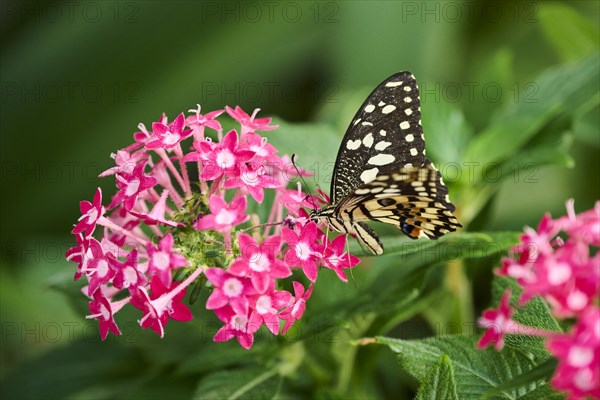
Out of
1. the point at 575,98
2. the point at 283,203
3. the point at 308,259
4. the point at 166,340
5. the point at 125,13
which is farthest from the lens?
the point at 125,13

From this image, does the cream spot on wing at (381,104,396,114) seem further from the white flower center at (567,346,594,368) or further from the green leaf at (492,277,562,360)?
the white flower center at (567,346,594,368)

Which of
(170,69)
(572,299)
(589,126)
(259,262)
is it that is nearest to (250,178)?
(259,262)

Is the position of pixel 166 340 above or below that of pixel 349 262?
below

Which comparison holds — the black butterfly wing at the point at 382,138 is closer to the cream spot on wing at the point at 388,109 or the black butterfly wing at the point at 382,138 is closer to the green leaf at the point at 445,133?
the cream spot on wing at the point at 388,109

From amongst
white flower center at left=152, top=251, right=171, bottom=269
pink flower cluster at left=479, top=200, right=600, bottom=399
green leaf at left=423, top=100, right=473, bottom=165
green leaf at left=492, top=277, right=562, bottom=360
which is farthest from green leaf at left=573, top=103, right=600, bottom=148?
white flower center at left=152, top=251, right=171, bottom=269

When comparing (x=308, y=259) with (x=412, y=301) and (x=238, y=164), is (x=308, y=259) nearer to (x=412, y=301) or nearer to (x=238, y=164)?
(x=238, y=164)

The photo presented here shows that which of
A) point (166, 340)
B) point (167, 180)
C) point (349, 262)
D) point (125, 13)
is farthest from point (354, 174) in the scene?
point (125, 13)

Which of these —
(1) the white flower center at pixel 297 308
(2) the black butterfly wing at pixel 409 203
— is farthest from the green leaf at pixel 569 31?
(1) the white flower center at pixel 297 308

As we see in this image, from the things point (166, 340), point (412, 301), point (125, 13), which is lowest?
point (166, 340)
